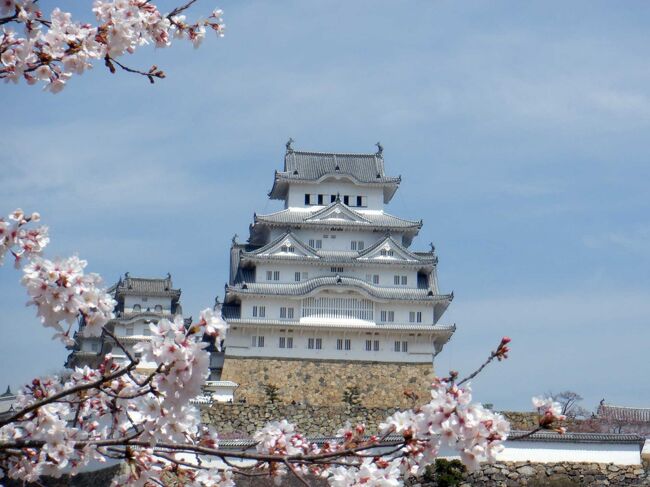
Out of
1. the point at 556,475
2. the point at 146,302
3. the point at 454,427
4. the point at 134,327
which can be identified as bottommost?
the point at 454,427

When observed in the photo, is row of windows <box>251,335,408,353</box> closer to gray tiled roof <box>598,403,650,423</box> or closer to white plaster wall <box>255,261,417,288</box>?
white plaster wall <box>255,261,417,288</box>

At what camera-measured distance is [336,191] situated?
44.1 m

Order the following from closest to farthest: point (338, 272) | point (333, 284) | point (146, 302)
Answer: point (333, 284)
point (338, 272)
point (146, 302)

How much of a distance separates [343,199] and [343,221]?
245 cm

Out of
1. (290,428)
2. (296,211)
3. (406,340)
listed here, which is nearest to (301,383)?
(406,340)

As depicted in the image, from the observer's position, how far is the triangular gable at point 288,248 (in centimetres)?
4062

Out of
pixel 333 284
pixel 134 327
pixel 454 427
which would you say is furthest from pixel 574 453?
pixel 134 327

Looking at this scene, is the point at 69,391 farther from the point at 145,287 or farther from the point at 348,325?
the point at 145,287

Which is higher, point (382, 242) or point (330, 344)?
point (382, 242)

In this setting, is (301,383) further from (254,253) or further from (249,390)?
(254,253)

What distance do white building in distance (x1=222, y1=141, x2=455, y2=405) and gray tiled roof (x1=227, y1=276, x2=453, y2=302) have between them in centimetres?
4

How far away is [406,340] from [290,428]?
33540 mm

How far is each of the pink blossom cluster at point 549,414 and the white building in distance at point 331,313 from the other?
32.5m

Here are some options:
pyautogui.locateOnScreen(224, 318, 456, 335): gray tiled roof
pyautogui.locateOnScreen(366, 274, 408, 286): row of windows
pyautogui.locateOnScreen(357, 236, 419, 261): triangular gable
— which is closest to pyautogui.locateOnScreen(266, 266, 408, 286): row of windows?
pyautogui.locateOnScreen(366, 274, 408, 286): row of windows
